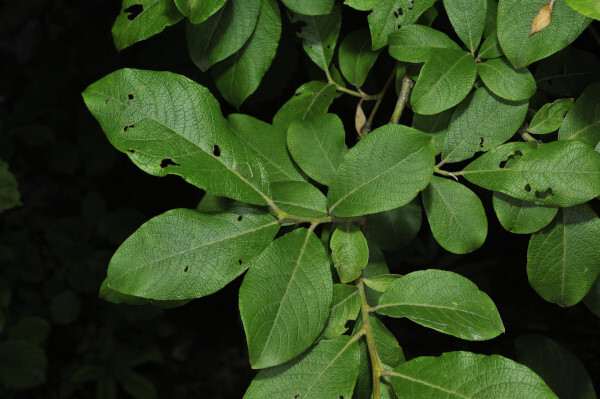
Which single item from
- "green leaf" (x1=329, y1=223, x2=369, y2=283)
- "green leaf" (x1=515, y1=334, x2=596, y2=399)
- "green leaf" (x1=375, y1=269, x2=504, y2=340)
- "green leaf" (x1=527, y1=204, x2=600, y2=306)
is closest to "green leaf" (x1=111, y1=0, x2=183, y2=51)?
"green leaf" (x1=329, y1=223, x2=369, y2=283)

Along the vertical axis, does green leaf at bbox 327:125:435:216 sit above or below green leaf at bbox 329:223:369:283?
above

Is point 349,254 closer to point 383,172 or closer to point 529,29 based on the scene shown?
point 383,172

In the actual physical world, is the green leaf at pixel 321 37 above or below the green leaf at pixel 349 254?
above

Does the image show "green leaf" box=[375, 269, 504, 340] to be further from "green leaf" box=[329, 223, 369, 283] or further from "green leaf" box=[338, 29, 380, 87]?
"green leaf" box=[338, 29, 380, 87]

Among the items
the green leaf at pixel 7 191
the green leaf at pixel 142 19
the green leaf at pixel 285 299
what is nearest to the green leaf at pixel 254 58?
the green leaf at pixel 142 19

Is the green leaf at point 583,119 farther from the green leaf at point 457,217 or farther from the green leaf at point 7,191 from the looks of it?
the green leaf at point 7,191

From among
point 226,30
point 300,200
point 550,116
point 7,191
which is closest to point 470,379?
point 300,200
